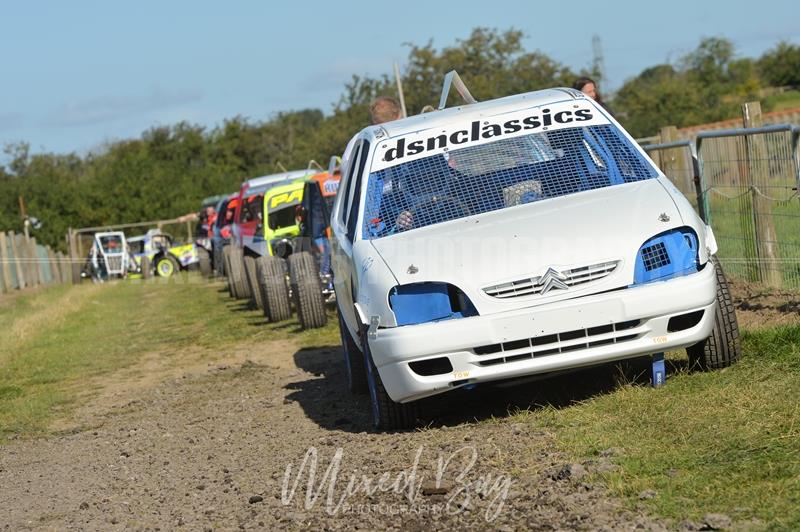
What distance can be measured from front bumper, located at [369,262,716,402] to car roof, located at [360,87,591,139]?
1.85 m

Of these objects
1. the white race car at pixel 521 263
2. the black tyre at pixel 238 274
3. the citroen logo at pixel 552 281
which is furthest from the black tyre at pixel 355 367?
the black tyre at pixel 238 274

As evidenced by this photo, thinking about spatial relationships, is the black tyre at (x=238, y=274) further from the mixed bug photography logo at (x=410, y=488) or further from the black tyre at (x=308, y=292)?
the mixed bug photography logo at (x=410, y=488)

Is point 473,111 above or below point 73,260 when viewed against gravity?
above

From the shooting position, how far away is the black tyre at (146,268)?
1646 inches

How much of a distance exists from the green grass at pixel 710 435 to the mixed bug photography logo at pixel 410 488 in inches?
18.7

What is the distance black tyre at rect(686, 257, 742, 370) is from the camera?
22.9 feet

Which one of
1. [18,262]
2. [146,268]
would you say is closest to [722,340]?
[18,262]

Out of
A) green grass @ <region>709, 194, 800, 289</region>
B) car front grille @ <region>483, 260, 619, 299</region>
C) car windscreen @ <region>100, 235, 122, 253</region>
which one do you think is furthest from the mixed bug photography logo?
car windscreen @ <region>100, 235, 122, 253</region>

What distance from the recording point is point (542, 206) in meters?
7.14

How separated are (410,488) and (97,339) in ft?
40.7

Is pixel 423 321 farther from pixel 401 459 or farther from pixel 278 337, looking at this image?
pixel 278 337

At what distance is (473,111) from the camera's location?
311 inches

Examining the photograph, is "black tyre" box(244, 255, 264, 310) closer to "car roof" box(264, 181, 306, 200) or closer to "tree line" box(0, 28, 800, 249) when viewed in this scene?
"car roof" box(264, 181, 306, 200)

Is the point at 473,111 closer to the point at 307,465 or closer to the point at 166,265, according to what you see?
the point at 307,465
